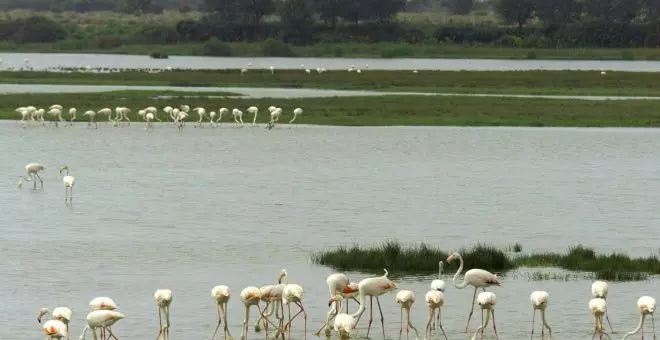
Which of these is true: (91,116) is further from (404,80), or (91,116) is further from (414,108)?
(404,80)

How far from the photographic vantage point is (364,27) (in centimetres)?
12750

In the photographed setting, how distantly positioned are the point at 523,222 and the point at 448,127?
71.2 feet

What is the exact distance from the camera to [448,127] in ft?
168

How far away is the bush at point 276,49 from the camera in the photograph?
111938mm

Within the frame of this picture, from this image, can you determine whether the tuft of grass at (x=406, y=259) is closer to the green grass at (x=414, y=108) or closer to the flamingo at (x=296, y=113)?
the flamingo at (x=296, y=113)

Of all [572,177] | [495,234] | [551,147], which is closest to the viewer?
[495,234]

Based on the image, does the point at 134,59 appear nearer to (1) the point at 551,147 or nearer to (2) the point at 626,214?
(1) the point at 551,147

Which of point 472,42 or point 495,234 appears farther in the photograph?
point 472,42

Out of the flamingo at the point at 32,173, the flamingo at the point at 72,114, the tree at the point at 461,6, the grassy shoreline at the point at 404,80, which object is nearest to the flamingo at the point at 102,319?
the flamingo at the point at 32,173

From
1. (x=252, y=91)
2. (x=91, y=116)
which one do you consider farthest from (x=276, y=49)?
(x=91, y=116)

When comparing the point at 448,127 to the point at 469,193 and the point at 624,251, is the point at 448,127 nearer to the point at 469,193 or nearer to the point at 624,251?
the point at 469,193

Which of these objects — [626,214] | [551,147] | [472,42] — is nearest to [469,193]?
[626,214]

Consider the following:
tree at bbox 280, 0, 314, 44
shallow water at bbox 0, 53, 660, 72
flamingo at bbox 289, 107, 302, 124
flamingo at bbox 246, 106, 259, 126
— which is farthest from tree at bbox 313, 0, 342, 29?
flamingo at bbox 289, 107, 302, 124

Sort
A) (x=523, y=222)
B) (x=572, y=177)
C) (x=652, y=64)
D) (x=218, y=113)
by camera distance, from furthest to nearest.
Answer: (x=652, y=64), (x=218, y=113), (x=572, y=177), (x=523, y=222)
